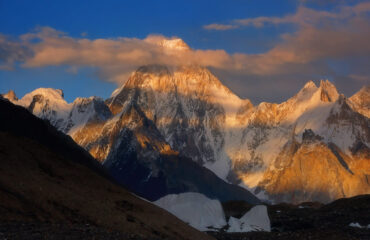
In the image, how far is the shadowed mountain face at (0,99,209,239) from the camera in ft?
209

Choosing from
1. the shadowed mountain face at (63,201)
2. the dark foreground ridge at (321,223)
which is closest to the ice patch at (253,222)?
the dark foreground ridge at (321,223)

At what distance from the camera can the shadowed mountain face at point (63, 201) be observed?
63.6m

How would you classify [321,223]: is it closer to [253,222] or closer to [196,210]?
[253,222]

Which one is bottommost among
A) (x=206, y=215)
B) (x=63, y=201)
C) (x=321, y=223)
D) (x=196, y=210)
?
(x=63, y=201)

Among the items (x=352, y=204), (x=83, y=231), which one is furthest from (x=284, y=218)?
(x=83, y=231)

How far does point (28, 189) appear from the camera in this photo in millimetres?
69750

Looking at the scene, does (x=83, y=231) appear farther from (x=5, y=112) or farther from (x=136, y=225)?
(x=5, y=112)

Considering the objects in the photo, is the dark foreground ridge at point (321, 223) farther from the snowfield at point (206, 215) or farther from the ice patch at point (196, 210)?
the ice patch at point (196, 210)

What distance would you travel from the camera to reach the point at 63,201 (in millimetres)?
70750

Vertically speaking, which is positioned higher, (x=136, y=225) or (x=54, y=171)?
(x=54, y=171)

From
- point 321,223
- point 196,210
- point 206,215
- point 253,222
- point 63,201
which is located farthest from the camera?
point 321,223

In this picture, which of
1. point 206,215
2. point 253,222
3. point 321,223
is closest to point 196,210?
point 206,215

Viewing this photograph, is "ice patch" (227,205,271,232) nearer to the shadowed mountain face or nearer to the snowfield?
the snowfield

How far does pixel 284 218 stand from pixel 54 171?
71.6m
